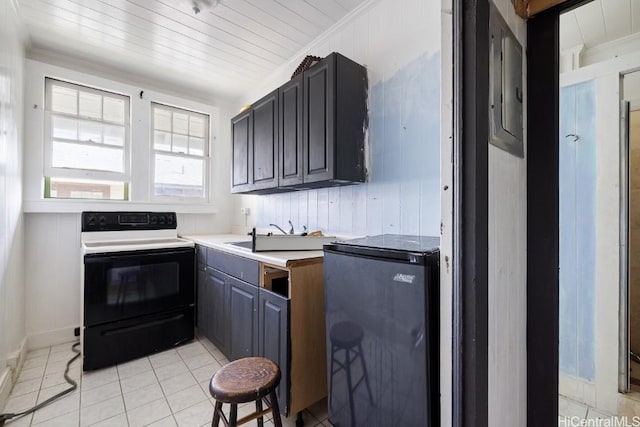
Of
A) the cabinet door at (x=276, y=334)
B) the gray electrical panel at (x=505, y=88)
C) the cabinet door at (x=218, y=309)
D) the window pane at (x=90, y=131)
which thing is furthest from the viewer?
the window pane at (x=90, y=131)

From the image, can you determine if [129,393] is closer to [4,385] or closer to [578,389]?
[4,385]

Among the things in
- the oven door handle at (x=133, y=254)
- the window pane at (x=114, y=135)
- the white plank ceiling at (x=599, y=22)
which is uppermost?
the white plank ceiling at (x=599, y=22)

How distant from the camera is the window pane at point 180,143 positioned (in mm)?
3293

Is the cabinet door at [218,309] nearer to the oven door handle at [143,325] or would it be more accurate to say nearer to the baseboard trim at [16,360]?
the oven door handle at [143,325]

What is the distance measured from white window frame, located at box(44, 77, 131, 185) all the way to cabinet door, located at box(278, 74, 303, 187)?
5.91 ft

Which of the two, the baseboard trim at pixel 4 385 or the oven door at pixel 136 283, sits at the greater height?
the oven door at pixel 136 283

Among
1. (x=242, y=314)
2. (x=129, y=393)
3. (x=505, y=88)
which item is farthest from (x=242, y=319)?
(x=505, y=88)

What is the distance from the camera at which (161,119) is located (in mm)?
3205

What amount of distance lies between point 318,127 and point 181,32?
1427 millimetres

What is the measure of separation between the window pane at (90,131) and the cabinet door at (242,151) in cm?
129

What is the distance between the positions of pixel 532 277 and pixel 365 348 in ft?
2.61

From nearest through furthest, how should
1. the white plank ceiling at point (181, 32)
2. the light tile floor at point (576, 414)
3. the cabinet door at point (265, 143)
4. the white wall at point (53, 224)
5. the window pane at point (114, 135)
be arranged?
the light tile floor at point (576, 414)
the white plank ceiling at point (181, 32)
the cabinet door at point (265, 143)
the white wall at point (53, 224)
the window pane at point (114, 135)

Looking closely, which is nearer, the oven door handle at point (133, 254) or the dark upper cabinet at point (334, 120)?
the dark upper cabinet at point (334, 120)

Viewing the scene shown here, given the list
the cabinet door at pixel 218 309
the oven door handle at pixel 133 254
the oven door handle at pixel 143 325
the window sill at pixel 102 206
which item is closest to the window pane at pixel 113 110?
the window sill at pixel 102 206
